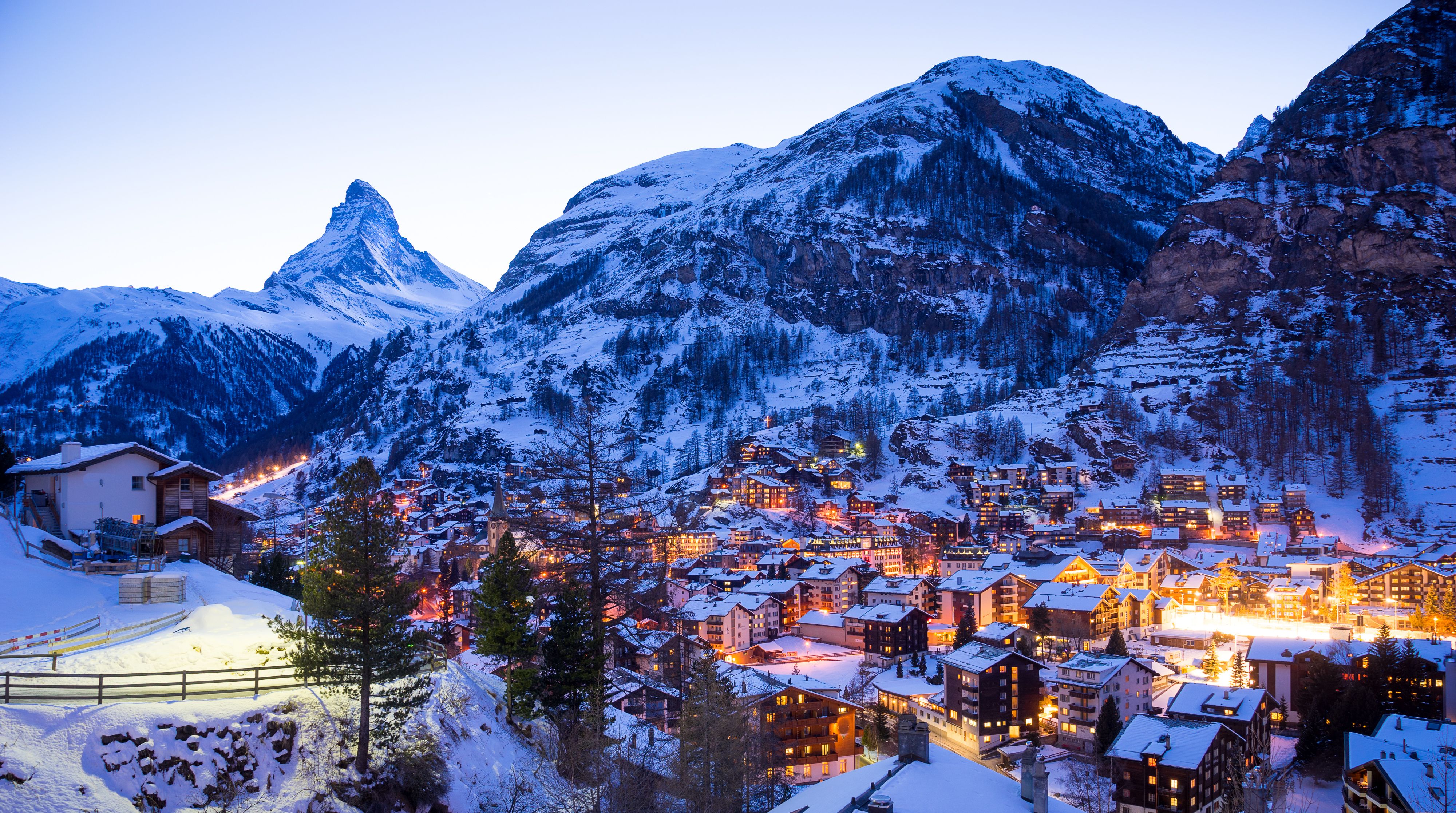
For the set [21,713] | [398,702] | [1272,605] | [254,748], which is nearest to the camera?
[21,713]

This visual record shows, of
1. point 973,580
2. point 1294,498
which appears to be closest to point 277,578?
point 973,580

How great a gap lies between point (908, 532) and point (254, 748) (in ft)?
313

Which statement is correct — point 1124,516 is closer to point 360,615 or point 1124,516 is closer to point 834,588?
point 834,588

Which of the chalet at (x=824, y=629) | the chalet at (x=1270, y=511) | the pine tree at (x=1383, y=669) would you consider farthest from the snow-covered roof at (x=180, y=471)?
the chalet at (x=1270, y=511)

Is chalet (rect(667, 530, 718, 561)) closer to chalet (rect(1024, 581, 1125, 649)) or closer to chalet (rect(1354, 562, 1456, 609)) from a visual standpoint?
chalet (rect(1024, 581, 1125, 649))

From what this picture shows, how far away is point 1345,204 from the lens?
143 m

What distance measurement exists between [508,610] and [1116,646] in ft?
170

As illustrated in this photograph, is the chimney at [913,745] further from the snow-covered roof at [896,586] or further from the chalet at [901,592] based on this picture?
the snow-covered roof at [896,586]

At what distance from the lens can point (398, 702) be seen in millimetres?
17594

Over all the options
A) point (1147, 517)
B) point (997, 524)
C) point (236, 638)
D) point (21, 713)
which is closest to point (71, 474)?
point (236, 638)

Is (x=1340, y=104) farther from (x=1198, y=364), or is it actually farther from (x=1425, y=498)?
(x=1425, y=498)

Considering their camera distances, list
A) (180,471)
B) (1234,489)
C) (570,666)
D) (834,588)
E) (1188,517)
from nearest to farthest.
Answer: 1. (570,666)
2. (180,471)
3. (834,588)
4. (1188,517)
5. (1234,489)

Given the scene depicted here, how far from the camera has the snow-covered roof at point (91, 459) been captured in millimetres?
29828

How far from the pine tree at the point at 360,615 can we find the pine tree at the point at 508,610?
3601mm
